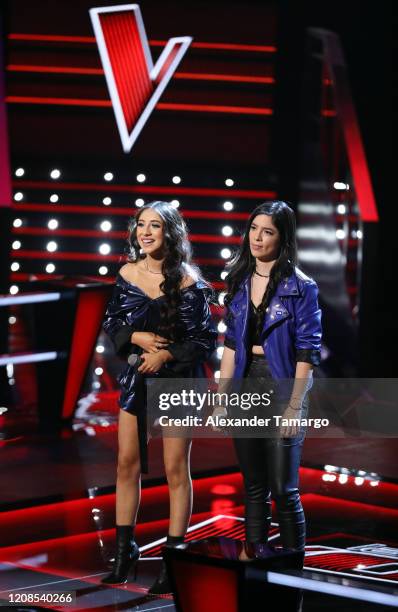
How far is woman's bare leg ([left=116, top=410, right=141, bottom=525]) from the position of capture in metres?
4.42

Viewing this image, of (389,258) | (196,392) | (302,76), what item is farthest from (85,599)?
(302,76)

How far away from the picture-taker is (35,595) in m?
4.27

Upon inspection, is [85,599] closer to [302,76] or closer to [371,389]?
[371,389]

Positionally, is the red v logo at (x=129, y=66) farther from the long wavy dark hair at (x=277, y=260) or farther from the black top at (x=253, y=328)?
the black top at (x=253, y=328)

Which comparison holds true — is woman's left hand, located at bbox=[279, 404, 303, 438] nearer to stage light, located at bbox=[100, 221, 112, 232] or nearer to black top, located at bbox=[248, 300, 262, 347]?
black top, located at bbox=[248, 300, 262, 347]

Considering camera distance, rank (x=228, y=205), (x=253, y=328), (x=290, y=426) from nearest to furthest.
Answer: (x=290, y=426) < (x=253, y=328) < (x=228, y=205)

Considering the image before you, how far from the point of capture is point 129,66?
1086 centimetres

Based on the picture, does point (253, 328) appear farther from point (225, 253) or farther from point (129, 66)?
point (129, 66)

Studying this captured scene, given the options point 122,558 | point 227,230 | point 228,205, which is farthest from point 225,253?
point 122,558

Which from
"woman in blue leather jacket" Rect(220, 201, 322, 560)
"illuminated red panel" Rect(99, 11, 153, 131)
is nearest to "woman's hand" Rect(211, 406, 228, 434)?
"woman in blue leather jacket" Rect(220, 201, 322, 560)

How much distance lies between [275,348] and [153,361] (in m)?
0.53

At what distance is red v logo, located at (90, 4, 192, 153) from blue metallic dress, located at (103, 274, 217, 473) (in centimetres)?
644

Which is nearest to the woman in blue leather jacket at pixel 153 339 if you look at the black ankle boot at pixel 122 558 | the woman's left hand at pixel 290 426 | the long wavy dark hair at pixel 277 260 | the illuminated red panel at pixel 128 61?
the black ankle boot at pixel 122 558

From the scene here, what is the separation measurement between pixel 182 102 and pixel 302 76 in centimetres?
152
